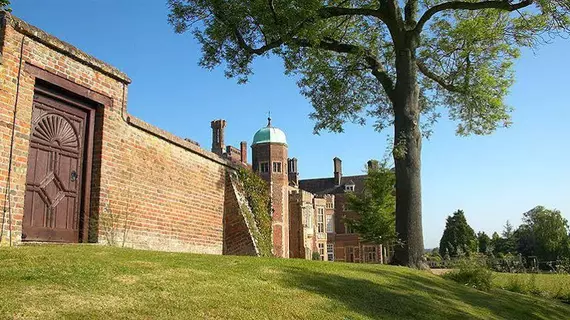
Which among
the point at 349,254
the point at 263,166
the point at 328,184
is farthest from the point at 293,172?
the point at 263,166

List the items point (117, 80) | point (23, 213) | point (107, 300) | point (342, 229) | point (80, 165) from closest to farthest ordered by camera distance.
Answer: point (107, 300) → point (23, 213) → point (80, 165) → point (117, 80) → point (342, 229)

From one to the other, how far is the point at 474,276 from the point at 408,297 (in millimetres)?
5169

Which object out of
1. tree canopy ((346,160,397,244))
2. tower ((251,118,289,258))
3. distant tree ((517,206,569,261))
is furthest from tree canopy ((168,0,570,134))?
distant tree ((517,206,569,261))

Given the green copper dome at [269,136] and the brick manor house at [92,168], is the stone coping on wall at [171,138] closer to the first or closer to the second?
the brick manor house at [92,168]

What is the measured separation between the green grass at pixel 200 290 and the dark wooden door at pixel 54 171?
1885 mm

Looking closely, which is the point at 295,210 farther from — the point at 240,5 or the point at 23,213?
the point at 23,213

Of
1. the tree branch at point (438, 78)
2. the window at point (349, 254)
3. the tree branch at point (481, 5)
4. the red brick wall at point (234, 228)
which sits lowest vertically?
the window at point (349, 254)

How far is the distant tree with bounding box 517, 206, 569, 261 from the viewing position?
72.2m

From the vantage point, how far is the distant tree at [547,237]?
7219 centimetres

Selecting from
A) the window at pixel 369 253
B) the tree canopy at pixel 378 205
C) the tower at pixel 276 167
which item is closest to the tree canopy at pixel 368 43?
the tree canopy at pixel 378 205

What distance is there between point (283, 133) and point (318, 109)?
3180 centimetres

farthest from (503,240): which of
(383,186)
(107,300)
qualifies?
(107,300)

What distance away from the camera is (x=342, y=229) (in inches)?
2527

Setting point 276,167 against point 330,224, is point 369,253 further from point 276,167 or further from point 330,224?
point 276,167
